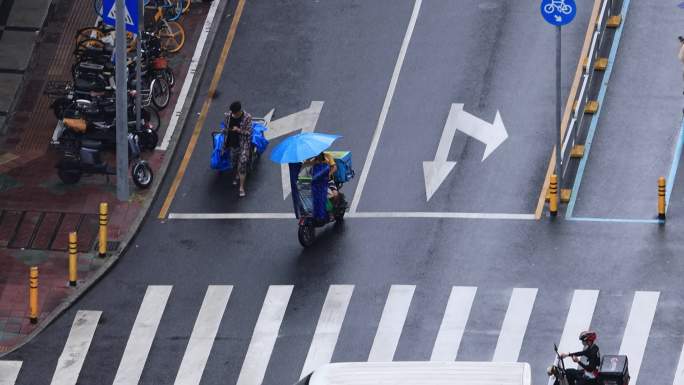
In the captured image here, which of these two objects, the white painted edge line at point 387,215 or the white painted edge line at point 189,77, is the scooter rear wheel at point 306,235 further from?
the white painted edge line at point 189,77

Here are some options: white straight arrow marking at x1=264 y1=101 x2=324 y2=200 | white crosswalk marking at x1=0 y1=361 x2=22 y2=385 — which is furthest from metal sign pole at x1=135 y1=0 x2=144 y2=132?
white crosswalk marking at x1=0 y1=361 x2=22 y2=385

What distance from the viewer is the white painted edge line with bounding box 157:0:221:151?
4470 centimetres

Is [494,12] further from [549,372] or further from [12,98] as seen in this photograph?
[549,372]

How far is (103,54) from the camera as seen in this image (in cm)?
4541

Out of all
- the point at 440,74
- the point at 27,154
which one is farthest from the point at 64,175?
the point at 440,74

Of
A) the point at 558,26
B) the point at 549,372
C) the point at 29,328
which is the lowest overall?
the point at 29,328

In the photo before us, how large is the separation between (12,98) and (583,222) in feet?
48.1

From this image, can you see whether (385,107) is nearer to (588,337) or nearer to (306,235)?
(306,235)

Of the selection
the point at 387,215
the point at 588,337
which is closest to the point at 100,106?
the point at 387,215

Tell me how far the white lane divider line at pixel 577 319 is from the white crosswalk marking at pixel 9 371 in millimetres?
10237

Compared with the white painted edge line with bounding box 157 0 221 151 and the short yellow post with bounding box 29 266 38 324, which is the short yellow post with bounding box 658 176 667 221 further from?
the short yellow post with bounding box 29 266 38 324

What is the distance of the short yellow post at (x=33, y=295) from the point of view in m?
38.3

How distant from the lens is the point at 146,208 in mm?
42188

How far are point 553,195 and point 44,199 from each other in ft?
36.9
